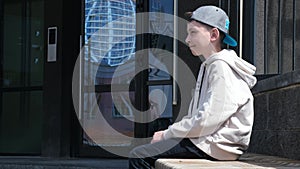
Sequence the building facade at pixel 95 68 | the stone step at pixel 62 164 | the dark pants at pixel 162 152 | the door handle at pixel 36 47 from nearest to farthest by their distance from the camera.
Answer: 1. the dark pants at pixel 162 152
2. the stone step at pixel 62 164
3. the building facade at pixel 95 68
4. the door handle at pixel 36 47

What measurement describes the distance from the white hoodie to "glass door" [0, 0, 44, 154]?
15.9ft

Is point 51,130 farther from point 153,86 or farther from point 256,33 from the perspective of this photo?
point 256,33

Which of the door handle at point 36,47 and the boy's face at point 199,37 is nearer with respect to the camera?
the boy's face at point 199,37

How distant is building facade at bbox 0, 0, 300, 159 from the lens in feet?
19.5

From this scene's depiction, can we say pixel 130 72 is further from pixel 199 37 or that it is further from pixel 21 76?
pixel 199 37

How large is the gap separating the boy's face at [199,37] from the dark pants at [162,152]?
444 mm

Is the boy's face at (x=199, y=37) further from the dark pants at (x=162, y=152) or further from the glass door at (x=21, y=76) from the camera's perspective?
the glass door at (x=21, y=76)

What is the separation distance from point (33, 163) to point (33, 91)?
64.7 inches

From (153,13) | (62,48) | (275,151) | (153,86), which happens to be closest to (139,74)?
(153,86)

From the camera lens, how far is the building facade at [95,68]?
19.5 ft

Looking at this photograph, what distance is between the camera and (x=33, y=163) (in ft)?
20.3

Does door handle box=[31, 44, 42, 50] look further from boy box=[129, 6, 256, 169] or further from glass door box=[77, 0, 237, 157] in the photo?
boy box=[129, 6, 256, 169]

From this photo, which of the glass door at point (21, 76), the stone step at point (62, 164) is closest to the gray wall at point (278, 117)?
the stone step at point (62, 164)

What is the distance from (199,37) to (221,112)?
41cm
